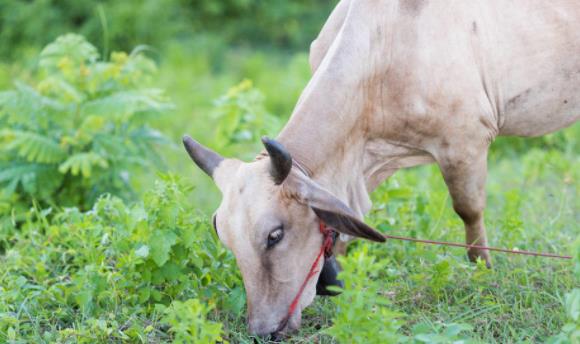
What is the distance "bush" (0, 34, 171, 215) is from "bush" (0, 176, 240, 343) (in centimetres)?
114

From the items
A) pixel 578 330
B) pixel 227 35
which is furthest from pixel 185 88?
pixel 578 330

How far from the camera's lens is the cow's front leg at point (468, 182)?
418 cm

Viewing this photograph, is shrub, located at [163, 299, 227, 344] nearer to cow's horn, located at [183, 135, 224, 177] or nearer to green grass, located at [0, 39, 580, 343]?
green grass, located at [0, 39, 580, 343]

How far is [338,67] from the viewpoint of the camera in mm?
4043

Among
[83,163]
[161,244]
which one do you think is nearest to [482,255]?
[161,244]

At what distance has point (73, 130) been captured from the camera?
229 inches

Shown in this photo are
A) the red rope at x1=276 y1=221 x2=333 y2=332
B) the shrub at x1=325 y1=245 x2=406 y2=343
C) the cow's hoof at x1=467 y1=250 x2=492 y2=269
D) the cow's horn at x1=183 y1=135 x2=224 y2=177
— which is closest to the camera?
the shrub at x1=325 y1=245 x2=406 y2=343

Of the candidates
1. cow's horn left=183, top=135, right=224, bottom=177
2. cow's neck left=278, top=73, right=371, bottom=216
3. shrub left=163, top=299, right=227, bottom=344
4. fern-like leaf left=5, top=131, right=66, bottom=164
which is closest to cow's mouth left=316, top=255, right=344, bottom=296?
cow's neck left=278, top=73, right=371, bottom=216

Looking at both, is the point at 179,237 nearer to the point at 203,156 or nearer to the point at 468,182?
the point at 203,156

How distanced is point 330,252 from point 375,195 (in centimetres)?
117

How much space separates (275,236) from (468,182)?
45.6 inches

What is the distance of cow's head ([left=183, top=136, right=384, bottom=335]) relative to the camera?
365cm

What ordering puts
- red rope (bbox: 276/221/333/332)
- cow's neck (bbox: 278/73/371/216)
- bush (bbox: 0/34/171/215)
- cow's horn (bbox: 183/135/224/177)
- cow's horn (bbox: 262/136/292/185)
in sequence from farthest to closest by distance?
bush (bbox: 0/34/171/215)
cow's horn (bbox: 183/135/224/177)
cow's neck (bbox: 278/73/371/216)
red rope (bbox: 276/221/333/332)
cow's horn (bbox: 262/136/292/185)

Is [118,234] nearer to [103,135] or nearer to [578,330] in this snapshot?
[103,135]
